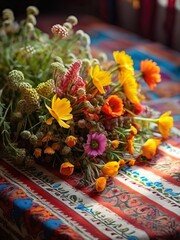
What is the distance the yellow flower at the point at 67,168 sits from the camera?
118 centimetres

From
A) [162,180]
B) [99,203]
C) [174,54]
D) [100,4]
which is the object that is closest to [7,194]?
[99,203]

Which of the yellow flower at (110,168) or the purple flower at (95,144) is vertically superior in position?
the purple flower at (95,144)

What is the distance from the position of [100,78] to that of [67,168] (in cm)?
24

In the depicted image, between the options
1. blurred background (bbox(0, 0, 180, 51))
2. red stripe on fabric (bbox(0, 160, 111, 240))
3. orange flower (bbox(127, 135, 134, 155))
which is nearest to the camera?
red stripe on fabric (bbox(0, 160, 111, 240))

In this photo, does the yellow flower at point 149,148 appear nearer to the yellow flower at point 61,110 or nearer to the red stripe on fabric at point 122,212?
the red stripe on fabric at point 122,212

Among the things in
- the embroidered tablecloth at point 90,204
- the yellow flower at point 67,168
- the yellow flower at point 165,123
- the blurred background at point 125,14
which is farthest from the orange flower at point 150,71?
the blurred background at point 125,14

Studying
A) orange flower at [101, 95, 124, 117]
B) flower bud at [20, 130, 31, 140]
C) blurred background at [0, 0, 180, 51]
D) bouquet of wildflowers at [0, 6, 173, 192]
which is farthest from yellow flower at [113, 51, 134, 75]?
blurred background at [0, 0, 180, 51]

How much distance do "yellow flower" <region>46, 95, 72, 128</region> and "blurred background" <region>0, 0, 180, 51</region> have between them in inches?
45.6

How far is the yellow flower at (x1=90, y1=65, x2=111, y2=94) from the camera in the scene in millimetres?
1211

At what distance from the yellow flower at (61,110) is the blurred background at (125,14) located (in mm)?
1158

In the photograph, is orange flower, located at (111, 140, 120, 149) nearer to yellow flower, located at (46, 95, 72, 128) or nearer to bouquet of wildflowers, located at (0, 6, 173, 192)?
bouquet of wildflowers, located at (0, 6, 173, 192)

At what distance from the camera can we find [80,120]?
1.19 meters

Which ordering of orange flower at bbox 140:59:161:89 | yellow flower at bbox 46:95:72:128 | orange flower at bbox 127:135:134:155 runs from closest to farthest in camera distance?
1. yellow flower at bbox 46:95:72:128
2. orange flower at bbox 127:135:134:155
3. orange flower at bbox 140:59:161:89

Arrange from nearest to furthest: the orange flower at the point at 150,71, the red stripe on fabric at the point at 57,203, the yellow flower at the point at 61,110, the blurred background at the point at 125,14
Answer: the red stripe on fabric at the point at 57,203 < the yellow flower at the point at 61,110 < the orange flower at the point at 150,71 < the blurred background at the point at 125,14
